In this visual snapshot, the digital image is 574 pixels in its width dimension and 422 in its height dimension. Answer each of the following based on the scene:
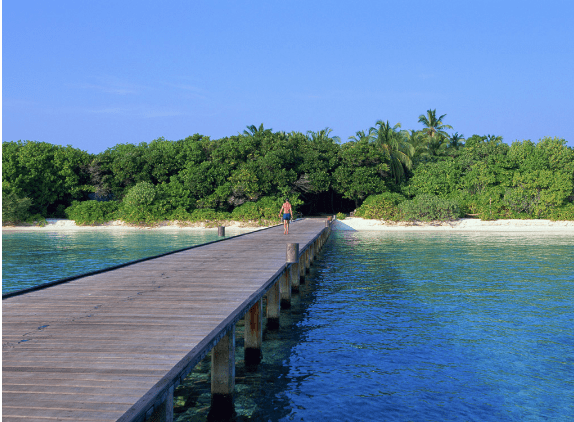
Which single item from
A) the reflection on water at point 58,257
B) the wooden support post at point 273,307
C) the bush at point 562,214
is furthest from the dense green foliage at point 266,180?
the wooden support post at point 273,307

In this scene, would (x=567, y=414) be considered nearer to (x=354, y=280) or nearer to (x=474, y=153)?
(x=354, y=280)

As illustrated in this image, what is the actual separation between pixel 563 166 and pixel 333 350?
166ft

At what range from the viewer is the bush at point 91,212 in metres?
50.7

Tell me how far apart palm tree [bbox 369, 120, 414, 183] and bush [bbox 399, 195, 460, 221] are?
9.14 metres

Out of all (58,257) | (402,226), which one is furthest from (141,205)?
(402,226)

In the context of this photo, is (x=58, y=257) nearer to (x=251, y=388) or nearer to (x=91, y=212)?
(x=251, y=388)

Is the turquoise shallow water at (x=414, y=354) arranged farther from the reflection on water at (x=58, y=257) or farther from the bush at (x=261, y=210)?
the bush at (x=261, y=210)

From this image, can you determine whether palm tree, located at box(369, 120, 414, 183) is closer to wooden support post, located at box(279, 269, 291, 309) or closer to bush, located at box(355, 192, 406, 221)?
bush, located at box(355, 192, 406, 221)

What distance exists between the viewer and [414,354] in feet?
31.4

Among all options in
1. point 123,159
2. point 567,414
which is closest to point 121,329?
point 567,414

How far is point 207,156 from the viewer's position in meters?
55.7

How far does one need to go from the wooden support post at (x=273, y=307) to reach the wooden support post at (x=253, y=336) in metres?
2.38

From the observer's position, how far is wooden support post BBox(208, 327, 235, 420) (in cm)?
684

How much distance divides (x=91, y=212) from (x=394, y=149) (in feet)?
112
